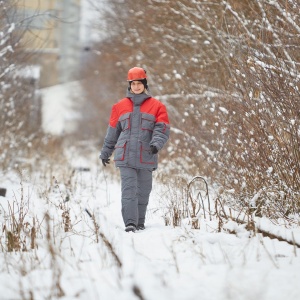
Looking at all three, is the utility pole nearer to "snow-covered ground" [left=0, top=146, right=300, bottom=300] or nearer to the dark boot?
the dark boot

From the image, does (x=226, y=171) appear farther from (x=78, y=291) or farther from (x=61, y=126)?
(x=61, y=126)

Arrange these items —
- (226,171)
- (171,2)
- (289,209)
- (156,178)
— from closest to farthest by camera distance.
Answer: (289,209), (226,171), (156,178), (171,2)

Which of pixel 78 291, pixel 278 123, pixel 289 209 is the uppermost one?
pixel 278 123

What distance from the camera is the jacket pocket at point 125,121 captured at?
21.5ft

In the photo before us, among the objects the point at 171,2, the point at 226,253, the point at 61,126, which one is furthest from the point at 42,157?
the point at 61,126

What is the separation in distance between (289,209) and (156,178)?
4043mm

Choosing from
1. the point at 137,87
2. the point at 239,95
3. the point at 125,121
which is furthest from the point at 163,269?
the point at 239,95

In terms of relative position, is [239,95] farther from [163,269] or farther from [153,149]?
[163,269]

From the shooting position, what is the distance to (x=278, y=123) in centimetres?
668

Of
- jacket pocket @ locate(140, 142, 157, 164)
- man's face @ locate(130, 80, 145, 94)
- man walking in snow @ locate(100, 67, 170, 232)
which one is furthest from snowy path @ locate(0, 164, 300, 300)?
man's face @ locate(130, 80, 145, 94)

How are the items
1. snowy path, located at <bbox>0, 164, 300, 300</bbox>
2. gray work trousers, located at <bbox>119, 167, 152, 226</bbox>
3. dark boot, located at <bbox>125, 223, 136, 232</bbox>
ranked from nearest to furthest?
snowy path, located at <bbox>0, 164, 300, 300</bbox> < dark boot, located at <bbox>125, 223, 136, 232</bbox> < gray work trousers, located at <bbox>119, 167, 152, 226</bbox>

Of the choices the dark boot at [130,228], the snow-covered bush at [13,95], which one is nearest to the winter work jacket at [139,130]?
the dark boot at [130,228]

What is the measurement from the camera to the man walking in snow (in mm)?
6441

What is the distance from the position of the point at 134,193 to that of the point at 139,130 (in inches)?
28.1
